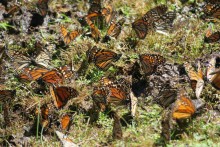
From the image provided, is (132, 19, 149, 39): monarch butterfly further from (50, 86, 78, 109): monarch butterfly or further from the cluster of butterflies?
(50, 86, 78, 109): monarch butterfly

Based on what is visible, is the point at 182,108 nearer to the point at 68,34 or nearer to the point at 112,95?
the point at 112,95

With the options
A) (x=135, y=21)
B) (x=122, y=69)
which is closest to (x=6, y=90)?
(x=122, y=69)

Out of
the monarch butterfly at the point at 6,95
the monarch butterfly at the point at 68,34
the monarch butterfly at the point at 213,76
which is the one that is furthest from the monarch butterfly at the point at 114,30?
the monarch butterfly at the point at 6,95

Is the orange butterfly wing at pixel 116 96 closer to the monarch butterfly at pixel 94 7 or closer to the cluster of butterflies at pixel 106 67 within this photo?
the cluster of butterflies at pixel 106 67

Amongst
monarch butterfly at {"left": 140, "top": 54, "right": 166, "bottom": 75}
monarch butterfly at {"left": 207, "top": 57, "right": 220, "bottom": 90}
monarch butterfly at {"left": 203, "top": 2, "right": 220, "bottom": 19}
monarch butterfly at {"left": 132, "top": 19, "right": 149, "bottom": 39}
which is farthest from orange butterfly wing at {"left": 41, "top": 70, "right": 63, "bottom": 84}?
monarch butterfly at {"left": 203, "top": 2, "right": 220, "bottom": 19}

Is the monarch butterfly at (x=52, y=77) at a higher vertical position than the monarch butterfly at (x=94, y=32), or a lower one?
lower

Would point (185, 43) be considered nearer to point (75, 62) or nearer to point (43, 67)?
point (75, 62)
